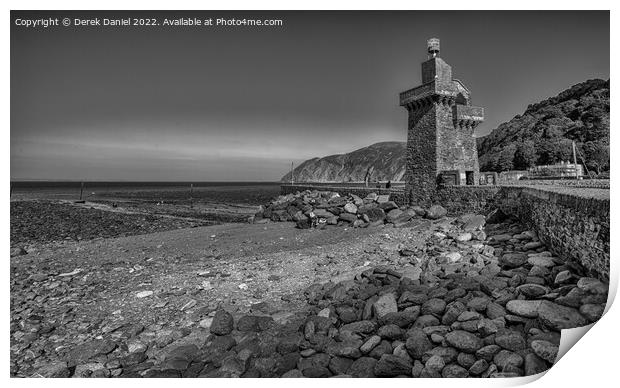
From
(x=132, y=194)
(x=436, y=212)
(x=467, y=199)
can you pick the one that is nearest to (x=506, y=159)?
(x=467, y=199)

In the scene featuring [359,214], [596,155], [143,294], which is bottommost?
[143,294]

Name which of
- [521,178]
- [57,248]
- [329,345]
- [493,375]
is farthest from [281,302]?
[521,178]

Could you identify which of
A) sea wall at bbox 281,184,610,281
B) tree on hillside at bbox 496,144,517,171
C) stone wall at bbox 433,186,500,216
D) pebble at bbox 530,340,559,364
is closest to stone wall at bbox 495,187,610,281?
sea wall at bbox 281,184,610,281

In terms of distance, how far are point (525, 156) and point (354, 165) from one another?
2569 inches

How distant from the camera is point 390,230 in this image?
10984 mm

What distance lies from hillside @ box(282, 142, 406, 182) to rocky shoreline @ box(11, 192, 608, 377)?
6855 cm

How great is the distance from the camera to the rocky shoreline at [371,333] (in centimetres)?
376

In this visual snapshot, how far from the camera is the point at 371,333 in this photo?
14.7 ft

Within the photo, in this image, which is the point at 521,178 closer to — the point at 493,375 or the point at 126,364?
the point at 493,375

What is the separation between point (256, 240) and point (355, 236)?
9.91ft

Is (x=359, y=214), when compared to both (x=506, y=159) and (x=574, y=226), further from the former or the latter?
(x=506, y=159)

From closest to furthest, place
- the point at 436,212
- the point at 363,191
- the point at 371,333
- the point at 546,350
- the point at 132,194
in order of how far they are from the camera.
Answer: the point at 546,350, the point at 371,333, the point at 436,212, the point at 363,191, the point at 132,194

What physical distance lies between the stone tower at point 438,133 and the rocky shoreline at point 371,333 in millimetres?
7377

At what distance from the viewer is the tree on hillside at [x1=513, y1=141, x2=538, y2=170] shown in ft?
78.4
